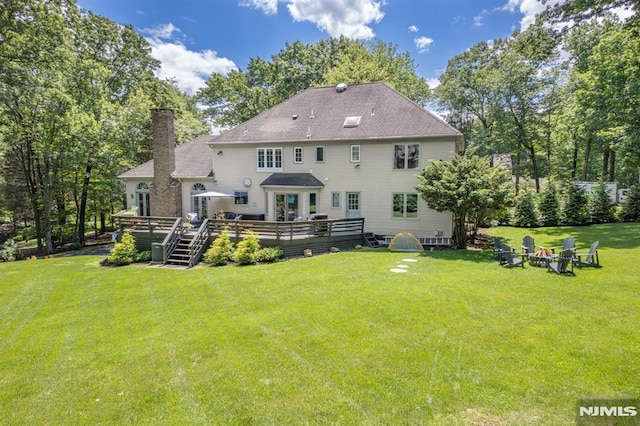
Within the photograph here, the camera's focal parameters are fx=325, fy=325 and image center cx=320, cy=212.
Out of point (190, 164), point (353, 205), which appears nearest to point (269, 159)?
point (190, 164)

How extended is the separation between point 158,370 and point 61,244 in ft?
77.2

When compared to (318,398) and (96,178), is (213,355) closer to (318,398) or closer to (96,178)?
(318,398)

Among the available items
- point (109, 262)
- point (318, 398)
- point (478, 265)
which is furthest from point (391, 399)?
point (109, 262)

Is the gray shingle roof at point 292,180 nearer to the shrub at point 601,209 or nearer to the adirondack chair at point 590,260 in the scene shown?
the adirondack chair at point 590,260

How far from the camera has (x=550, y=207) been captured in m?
20.4

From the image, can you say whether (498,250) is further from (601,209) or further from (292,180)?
(601,209)

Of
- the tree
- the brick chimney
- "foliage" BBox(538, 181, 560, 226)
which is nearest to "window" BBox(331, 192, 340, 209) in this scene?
the tree

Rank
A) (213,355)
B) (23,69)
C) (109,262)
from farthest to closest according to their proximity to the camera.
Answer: (23,69)
(109,262)
(213,355)

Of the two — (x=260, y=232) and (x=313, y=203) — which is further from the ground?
(x=313, y=203)

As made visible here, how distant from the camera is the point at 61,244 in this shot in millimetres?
22844

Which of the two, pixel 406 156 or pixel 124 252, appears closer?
pixel 124 252

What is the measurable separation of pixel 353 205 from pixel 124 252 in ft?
36.4

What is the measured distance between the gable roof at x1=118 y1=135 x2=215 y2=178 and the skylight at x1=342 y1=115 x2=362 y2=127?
831 cm

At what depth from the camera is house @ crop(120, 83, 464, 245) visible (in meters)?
16.7
